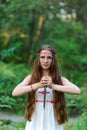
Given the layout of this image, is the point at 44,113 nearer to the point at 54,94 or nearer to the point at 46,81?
the point at 54,94

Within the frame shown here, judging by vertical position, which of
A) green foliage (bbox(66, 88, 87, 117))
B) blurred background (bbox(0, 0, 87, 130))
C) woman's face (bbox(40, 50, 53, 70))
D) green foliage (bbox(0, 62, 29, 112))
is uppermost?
blurred background (bbox(0, 0, 87, 130))

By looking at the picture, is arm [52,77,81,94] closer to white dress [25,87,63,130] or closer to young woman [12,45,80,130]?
young woman [12,45,80,130]

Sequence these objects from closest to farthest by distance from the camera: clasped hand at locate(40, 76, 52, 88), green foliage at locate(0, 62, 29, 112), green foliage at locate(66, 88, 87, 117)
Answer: clasped hand at locate(40, 76, 52, 88) → green foliage at locate(0, 62, 29, 112) → green foliage at locate(66, 88, 87, 117)

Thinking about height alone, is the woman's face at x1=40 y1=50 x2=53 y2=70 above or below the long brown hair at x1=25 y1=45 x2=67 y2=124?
above

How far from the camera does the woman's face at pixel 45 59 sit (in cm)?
489

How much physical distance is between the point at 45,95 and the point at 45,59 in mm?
379

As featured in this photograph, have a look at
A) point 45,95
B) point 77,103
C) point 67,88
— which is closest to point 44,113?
point 45,95

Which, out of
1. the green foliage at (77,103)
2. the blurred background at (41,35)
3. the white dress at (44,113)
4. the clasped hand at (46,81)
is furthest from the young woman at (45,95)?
the blurred background at (41,35)

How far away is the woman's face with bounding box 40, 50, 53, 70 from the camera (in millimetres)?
4887

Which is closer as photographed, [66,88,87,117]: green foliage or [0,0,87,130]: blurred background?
[66,88,87,117]: green foliage

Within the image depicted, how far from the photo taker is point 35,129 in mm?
4957

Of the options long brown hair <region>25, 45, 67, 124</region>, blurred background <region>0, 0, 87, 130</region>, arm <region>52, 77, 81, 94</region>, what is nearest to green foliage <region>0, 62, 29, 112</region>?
blurred background <region>0, 0, 87, 130</region>

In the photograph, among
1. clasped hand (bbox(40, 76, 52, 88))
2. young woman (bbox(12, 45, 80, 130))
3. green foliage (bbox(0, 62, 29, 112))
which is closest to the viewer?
clasped hand (bbox(40, 76, 52, 88))

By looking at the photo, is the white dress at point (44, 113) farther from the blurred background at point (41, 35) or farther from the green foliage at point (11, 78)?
the blurred background at point (41, 35)
